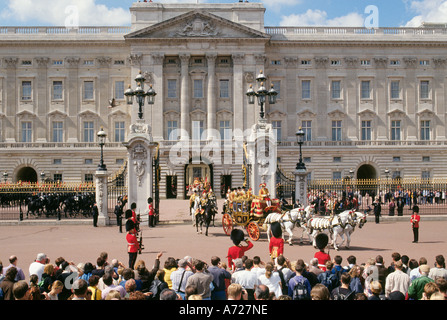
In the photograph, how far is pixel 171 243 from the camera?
17.4 meters

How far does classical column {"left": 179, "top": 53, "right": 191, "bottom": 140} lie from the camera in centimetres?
4679

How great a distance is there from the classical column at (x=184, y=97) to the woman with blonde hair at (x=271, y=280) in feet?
129

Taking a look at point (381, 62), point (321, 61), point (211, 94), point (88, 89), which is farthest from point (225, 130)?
point (381, 62)

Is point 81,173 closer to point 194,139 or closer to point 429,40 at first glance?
point 194,139

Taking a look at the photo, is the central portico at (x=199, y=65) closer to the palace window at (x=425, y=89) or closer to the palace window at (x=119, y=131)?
the palace window at (x=119, y=131)

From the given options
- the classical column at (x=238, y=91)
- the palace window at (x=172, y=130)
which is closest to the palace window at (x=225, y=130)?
the classical column at (x=238, y=91)

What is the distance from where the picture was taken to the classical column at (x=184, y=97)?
4679cm

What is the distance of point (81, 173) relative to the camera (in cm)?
4766

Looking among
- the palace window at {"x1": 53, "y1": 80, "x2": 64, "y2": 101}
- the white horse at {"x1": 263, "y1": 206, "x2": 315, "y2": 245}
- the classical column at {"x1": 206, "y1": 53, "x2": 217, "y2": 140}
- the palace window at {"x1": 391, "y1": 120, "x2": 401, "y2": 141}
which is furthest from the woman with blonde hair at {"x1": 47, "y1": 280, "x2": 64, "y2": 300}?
the palace window at {"x1": 391, "y1": 120, "x2": 401, "y2": 141}

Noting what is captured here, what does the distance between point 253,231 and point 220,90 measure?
32.0 m

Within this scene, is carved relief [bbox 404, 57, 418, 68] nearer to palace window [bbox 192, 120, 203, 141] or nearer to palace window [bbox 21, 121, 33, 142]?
palace window [bbox 192, 120, 203, 141]

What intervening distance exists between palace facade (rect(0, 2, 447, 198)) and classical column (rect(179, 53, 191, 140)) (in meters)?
0.12

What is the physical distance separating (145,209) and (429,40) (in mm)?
41756
